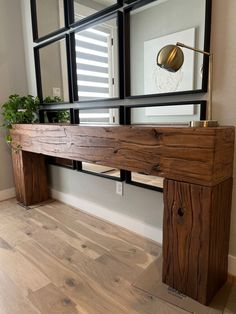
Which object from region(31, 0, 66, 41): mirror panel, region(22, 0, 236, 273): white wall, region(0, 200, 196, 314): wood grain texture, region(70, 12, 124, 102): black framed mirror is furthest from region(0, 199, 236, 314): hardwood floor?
region(31, 0, 66, 41): mirror panel

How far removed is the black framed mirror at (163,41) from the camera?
4.52ft

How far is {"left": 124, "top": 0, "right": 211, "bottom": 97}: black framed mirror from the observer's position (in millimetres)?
1378

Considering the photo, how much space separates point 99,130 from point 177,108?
21.1 inches

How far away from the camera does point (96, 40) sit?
6.40 ft

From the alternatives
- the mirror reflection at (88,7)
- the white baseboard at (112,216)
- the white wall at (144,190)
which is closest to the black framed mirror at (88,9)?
the mirror reflection at (88,7)

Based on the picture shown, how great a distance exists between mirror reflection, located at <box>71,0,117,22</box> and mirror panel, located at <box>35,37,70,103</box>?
0.26 m

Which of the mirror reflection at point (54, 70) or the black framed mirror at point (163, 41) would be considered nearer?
the black framed mirror at point (163, 41)

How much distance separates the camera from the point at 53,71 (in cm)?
243

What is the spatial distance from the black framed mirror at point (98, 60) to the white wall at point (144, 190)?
347 mm

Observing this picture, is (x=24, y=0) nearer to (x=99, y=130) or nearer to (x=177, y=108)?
(x=99, y=130)

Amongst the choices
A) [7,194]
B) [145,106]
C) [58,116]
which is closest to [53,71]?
[58,116]

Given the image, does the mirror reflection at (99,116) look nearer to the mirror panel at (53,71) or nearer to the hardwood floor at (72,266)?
the mirror panel at (53,71)

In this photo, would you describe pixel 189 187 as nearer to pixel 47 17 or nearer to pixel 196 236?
pixel 196 236

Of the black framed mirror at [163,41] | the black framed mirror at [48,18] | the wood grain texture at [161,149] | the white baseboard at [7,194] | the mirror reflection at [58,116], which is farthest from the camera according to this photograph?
the white baseboard at [7,194]
